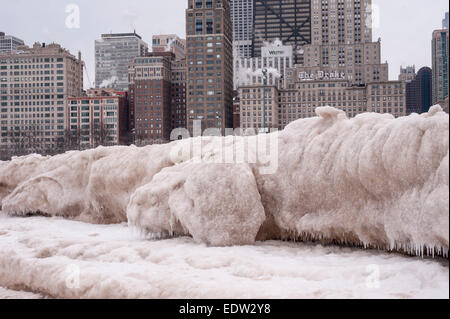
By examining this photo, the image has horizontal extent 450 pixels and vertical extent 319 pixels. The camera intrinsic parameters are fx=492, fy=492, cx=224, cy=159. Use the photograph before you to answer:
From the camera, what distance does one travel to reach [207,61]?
142 meters

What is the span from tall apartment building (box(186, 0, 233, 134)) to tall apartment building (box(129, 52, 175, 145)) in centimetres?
757

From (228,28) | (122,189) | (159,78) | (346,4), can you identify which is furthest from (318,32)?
(122,189)

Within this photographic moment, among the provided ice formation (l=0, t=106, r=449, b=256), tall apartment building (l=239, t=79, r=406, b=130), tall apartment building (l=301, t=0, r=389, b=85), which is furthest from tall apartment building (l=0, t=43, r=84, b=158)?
ice formation (l=0, t=106, r=449, b=256)

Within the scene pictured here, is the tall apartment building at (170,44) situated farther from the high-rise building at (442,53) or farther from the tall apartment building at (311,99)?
the high-rise building at (442,53)

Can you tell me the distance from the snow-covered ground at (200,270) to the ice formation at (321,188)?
281 millimetres

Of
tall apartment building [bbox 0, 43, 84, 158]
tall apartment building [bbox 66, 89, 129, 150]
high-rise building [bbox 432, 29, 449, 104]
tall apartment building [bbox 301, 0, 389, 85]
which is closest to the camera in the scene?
high-rise building [bbox 432, 29, 449, 104]

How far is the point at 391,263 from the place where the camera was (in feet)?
19.3

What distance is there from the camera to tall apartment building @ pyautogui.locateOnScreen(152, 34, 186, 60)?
16738 centimetres

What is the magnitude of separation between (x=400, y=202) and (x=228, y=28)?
15029 cm

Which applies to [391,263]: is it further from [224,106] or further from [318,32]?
[318,32]

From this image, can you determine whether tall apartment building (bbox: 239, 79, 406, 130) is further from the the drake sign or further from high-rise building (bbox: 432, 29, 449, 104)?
high-rise building (bbox: 432, 29, 449, 104)

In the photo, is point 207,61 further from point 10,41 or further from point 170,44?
point 10,41

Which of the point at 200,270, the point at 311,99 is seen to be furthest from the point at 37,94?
the point at 200,270

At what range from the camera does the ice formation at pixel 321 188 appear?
18.8 ft
